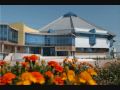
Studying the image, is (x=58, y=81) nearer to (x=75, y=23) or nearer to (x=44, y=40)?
(x=44, y=40)

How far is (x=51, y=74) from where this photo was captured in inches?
74.2

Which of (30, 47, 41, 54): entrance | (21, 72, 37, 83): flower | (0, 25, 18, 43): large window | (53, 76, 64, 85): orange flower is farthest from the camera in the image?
(30, 47, 41, 54): entrance

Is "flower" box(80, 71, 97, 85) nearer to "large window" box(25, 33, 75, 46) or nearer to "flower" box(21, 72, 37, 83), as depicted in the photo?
"flower" box(21, 72, 37, 83)

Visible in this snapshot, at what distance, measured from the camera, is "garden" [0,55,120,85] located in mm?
1778

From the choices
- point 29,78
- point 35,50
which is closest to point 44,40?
point 35,50

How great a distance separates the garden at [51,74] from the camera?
1778 mm

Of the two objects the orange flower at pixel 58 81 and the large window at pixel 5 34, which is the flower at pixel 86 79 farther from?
the large window at pixel 5 34

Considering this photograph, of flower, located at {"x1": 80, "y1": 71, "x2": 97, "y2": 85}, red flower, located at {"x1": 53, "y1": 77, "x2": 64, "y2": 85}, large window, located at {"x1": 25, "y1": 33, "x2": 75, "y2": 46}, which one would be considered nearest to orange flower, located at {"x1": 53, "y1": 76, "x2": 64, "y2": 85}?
red flower, located at {"x1": 53, "y1": 77, "x2": 64, "y2": 85}

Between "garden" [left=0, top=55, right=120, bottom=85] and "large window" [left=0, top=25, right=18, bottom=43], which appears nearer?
"garden" [left=0, top=55, right=120, bottom=85]

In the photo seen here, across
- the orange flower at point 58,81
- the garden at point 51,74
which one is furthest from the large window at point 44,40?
the orange flower at point 58,81

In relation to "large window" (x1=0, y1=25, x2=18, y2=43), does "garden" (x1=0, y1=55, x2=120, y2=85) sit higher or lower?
lower
